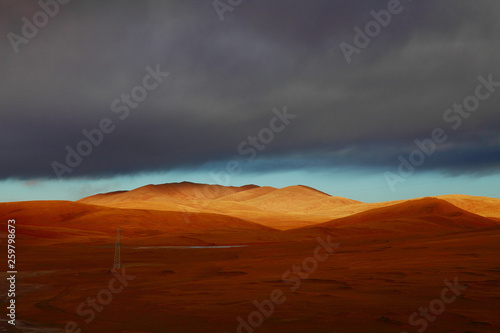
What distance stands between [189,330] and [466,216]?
6264 cm

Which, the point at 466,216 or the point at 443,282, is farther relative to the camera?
the point at 466,216

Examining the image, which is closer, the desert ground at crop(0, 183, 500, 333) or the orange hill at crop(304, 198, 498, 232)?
the desert ground at crop(0, 183, 500, 333)

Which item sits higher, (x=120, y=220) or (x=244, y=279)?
(x=120, y=220)

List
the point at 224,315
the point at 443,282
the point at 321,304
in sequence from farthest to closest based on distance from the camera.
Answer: the point at 443,282
the point at 321,304
the point at 224,315

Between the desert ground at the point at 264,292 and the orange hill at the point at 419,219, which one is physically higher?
the orange hill at the point at 419,219

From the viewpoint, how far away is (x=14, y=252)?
26.8 meters

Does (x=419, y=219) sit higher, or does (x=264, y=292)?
(x=419, y=219)

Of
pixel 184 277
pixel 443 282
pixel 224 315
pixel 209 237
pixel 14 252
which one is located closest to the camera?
pixel 224 315

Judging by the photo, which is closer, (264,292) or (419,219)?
(264,292)

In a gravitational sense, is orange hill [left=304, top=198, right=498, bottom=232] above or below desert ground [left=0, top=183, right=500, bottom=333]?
above

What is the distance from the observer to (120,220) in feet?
193

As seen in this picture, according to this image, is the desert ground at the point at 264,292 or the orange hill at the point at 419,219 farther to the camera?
the orange hill at the point at 419,219

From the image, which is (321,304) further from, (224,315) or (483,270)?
(483,270)

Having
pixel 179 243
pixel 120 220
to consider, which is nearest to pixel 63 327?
pixel 179 243
